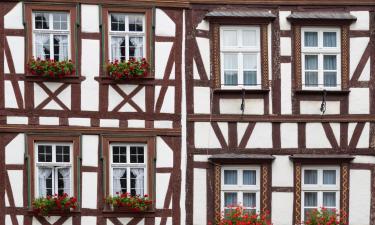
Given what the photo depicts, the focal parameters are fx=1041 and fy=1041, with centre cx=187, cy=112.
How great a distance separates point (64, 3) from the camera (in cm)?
2228

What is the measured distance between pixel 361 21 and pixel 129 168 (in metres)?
6.03

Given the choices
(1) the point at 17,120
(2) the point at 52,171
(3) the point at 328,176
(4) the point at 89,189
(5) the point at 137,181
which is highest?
(1) the point at 17,120

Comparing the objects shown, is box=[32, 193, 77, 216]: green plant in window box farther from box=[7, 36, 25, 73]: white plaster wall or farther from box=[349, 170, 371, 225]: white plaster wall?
box=[349, 170, 371, 225]: white plaster wall

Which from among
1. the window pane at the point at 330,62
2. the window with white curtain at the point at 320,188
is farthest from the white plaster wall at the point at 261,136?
the window pane at the point at 330,62

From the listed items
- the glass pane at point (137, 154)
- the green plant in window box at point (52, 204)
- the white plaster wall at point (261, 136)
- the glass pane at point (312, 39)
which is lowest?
the green plant in window box at point (52, 204)

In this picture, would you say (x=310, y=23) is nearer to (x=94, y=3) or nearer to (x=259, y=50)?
(x=259, y=50)

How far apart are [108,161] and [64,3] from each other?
3509 mm

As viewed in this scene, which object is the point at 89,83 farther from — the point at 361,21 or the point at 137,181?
the point at 361,21

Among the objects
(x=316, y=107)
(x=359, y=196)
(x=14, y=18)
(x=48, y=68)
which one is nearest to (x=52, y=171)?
(x=48, y=68)

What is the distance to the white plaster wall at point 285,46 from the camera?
899 inches

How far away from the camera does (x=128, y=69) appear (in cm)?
2212

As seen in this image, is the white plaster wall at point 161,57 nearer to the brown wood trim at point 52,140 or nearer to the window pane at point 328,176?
the brown wood trim at point 52,140

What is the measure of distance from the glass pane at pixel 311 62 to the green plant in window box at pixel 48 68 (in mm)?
5222

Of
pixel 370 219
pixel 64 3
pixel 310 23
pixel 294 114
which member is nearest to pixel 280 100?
pixel 294 114
